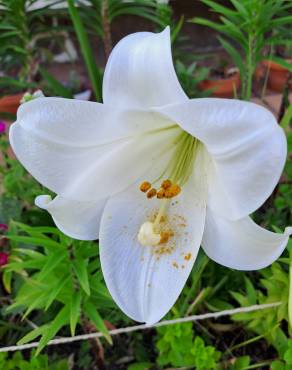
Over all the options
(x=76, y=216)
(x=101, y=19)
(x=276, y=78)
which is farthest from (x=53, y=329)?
(x=276, y=78)

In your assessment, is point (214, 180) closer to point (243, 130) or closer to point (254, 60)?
point (243, 130)

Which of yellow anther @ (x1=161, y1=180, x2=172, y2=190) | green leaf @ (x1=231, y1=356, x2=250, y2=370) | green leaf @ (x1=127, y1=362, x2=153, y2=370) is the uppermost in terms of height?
yellow anther @ (x1=161, y1=180, x2=172, y2=190)

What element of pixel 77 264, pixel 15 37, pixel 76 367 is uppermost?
pixel 15 37

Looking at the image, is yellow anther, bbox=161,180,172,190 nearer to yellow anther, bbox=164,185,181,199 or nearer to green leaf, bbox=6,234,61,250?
yellow anther, bbox=164,185,181,199

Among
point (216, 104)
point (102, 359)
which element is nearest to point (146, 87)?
point (216, 104)

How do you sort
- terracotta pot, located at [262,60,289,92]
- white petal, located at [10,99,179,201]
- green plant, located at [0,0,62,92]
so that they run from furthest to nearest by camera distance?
1. terracotta pot, located at [262,60,289,92]
2. green plant, located at [0,0,62,92]
3. white petal, located at [10,99,179,201]

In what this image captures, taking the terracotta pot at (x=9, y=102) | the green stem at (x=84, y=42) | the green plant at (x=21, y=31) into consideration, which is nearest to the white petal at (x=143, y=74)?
the green stem at (x=84, y=42)

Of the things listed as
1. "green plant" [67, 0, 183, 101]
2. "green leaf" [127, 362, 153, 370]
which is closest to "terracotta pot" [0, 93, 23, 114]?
"green plant" [67, 0, 183, 101]
